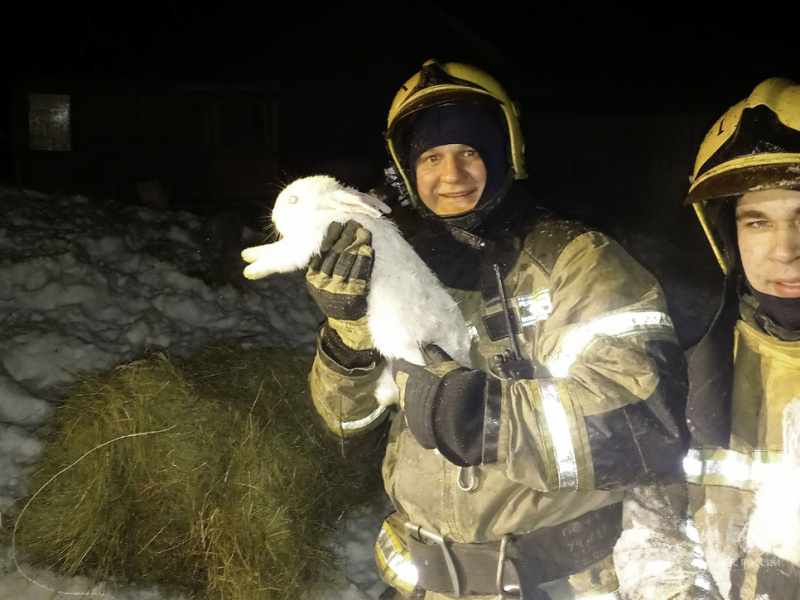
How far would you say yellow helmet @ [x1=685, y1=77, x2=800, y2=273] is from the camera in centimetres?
184

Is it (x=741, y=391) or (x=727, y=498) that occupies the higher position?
(x=741, y=391)

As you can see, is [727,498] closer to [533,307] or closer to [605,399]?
[605,399]

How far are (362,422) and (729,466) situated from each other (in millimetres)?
1363

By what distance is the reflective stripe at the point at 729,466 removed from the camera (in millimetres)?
1870

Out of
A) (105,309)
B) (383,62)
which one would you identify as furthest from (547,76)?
(105,309)

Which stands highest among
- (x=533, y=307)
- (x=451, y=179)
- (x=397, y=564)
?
(x=451, y=179)

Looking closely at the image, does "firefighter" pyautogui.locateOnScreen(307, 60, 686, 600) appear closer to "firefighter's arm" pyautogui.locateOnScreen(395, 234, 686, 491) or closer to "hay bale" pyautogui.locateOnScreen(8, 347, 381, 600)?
"firefighter's arm" pyautogui.locateOnScreen(395, 234, 686, 491)

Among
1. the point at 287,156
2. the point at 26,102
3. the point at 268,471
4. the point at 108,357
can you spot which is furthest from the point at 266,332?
the point at 26,102

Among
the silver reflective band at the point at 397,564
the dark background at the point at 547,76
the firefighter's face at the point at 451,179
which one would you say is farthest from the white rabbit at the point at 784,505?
the dark background at the point at 547,76

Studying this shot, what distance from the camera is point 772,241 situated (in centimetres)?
188

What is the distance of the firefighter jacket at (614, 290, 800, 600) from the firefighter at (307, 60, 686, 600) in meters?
0.13

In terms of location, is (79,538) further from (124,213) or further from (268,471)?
(124,213)

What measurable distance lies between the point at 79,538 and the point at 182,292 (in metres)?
3.36

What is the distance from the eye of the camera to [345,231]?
2141mm
